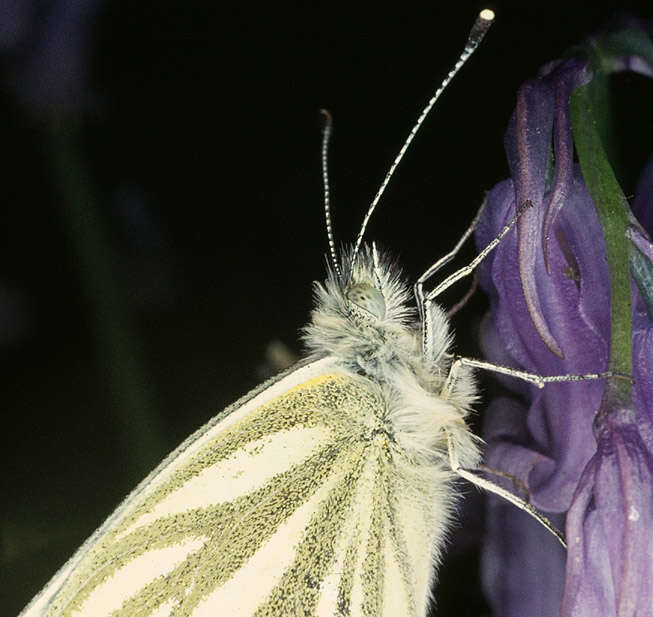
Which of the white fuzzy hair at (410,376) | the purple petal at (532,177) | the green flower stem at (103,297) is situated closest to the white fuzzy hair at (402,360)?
the white fuzzy hair at (410,376)

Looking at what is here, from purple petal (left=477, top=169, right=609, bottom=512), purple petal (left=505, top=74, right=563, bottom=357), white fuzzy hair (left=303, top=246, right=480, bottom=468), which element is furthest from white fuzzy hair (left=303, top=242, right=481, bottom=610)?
purple petal (left=505, top=74, right=563, bottom=357)

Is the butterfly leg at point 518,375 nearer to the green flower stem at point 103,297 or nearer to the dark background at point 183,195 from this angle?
the dark background at point 183,195

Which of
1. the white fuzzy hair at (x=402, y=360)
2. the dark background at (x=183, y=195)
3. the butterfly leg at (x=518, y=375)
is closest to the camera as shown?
the butterfly leg at (x=518, y=375)

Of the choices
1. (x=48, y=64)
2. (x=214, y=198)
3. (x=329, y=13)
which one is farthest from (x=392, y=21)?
(x=48, y=64)

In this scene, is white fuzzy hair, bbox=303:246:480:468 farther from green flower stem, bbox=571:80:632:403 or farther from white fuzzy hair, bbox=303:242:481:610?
green flower stem, bbox=571:80:632:403

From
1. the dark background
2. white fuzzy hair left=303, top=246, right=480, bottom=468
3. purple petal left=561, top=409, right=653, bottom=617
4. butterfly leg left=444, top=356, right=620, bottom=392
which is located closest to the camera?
purple petal left=561, top=409, right=653, bottom=617

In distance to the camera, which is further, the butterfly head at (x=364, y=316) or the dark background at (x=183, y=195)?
the dark background at (x=183, y=195)

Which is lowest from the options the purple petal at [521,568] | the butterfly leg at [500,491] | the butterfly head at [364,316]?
the purple petal at [521,568]

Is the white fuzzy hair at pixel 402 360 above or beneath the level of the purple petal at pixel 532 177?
beneath
